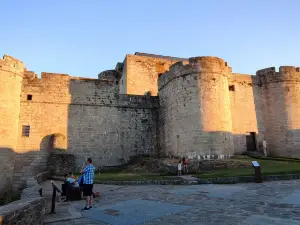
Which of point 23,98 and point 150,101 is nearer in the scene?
point 23,98

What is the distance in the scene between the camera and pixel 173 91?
18781 mm

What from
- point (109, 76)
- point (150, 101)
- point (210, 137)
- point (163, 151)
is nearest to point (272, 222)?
point (210, 137)

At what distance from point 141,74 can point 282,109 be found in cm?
1399

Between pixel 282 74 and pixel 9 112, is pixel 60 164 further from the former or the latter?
pixel 282 74

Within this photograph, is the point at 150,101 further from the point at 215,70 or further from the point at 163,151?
the point at 215,70

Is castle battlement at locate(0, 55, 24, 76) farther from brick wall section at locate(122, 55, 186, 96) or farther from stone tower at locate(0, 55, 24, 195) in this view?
brick wall section at locate(122, 55, 186, 96)

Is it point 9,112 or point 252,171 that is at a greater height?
point 9,112

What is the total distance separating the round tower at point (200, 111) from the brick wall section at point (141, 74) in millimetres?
7145

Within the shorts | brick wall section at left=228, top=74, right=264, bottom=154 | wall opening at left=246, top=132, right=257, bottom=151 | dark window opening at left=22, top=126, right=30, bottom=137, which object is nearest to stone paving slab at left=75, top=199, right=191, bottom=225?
the shorts

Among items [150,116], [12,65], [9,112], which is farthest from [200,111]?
[12,65]

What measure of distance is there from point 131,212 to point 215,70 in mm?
13916

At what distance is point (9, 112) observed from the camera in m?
16.6

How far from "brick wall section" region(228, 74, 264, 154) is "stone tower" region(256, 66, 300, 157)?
2.28 feet

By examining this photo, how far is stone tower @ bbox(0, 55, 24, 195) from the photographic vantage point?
1565 cm
